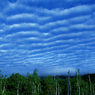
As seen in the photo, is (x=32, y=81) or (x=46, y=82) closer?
(x=32, y=81)

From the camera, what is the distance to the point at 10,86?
89.2 m

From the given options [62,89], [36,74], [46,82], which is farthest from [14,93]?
[62,89]

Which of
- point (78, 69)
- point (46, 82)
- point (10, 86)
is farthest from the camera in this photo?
point (46, 82)

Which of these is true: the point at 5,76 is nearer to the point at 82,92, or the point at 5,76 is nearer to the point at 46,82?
the point at 46,82

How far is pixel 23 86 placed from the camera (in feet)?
290

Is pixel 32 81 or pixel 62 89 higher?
pixel 32 81

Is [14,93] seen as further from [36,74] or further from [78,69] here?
[78,69]

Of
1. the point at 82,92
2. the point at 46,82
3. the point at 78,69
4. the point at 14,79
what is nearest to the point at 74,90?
the point at 82,92

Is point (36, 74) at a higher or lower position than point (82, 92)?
higher

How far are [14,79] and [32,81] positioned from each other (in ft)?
37.9

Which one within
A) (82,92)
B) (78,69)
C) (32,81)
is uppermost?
(78,69)

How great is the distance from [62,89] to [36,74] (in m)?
20.5

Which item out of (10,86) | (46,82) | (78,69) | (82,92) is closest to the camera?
(78,69)

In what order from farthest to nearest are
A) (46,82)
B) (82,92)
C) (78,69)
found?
(46,82) < (82,92) < (78,69)
